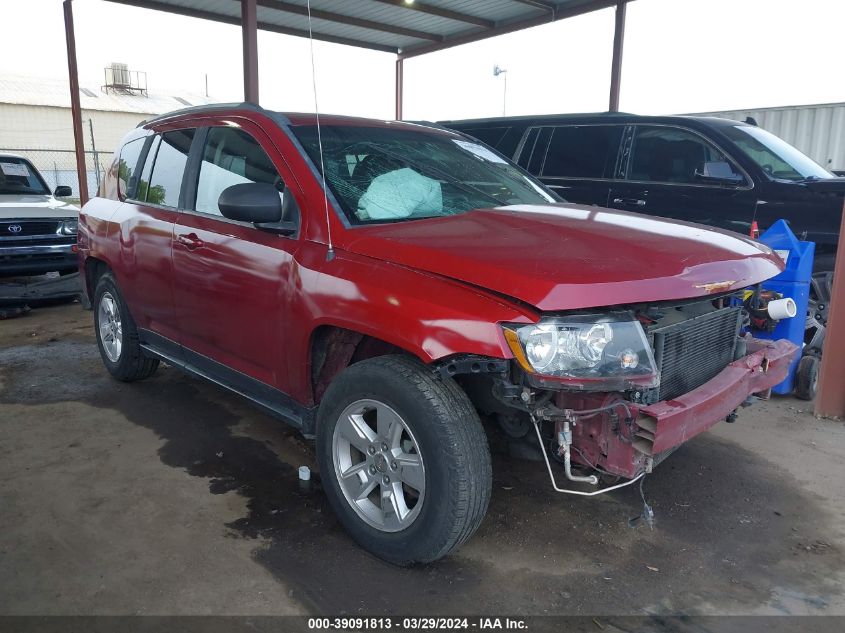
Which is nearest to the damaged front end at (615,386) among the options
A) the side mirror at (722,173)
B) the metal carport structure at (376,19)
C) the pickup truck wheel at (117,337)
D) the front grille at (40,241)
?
the pickup truck wheel at (117,337)

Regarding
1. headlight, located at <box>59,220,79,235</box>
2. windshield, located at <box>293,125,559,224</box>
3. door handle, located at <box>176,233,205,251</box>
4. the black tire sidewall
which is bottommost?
the black tire sidewall

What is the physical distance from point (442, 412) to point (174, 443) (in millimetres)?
2208

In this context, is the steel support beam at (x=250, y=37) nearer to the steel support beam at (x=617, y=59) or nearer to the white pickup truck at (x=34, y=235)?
the white pickup truck at (x=34, y=235)

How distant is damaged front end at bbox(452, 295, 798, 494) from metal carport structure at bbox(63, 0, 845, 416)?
753 cm

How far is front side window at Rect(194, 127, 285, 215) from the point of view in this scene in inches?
129

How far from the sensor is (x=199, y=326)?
144 inches

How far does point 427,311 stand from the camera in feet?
7.79

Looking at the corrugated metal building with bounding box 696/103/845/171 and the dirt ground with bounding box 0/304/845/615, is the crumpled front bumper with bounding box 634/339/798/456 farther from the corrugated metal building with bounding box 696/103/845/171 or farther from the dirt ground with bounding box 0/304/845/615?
the corrugated metal building with bounding box 696/103/845/171

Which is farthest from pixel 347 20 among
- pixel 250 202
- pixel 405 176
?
pixel 250 202

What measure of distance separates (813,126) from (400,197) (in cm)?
1096

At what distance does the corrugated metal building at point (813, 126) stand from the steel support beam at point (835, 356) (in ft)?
26.0

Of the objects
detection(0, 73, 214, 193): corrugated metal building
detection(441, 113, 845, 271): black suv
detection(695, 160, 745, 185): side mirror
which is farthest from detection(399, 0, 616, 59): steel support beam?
detection(0, 73, 214, 193): corrugated metal building

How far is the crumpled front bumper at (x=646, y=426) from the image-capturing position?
7.68 ft

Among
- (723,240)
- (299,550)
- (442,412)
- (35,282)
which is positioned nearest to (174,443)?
(299,550)
